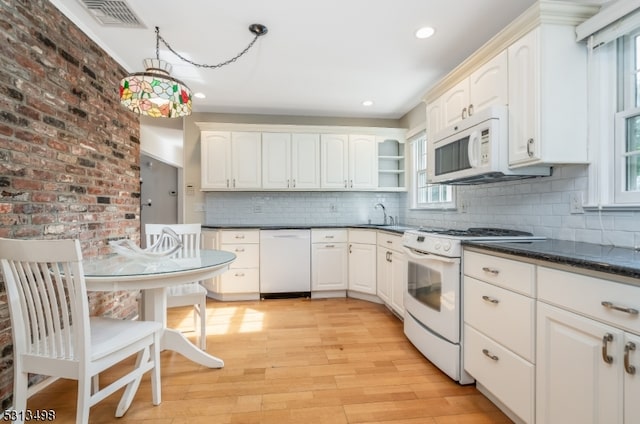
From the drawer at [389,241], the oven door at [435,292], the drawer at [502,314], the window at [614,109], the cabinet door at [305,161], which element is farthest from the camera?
the cabinet door at [305,161]

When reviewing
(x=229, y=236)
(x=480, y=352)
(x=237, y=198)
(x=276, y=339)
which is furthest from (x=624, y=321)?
(x=237, y=198)

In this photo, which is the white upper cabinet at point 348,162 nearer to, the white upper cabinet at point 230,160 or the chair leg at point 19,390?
the white upper cabinet at point 230,160

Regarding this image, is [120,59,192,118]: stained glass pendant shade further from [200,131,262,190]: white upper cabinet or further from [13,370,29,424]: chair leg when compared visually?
[200,131,262,190]: white upper cabinet

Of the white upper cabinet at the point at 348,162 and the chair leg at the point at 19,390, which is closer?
the chair leg at the point at 19,390

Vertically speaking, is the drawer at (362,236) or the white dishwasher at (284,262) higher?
the drawer at (362,236)

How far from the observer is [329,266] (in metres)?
3.63

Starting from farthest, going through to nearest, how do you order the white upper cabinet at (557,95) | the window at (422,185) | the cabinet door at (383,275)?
the window at (422,185) < the cabinet door at (383,275) < the white upper cabinet at (557,95)

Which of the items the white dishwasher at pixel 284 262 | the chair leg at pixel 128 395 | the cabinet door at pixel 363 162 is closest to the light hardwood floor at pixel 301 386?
the chair leg at pixel 128 395

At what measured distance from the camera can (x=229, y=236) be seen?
11.4ft

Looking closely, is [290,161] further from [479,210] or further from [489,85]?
[489,85]

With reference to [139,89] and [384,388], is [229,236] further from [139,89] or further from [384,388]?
[384,388]

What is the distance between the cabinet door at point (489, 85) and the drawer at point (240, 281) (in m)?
2.77

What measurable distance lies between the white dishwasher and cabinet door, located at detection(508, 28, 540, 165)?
Result: 2.35 meters

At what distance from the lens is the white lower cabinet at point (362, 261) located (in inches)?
135
